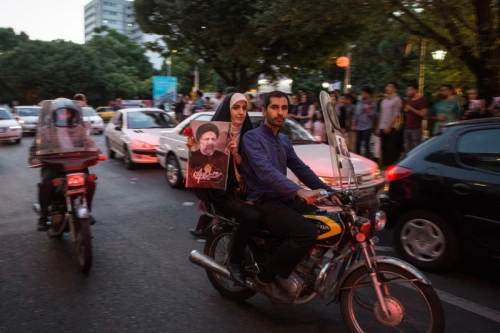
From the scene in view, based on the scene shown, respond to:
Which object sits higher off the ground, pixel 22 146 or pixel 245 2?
pixel 245 2

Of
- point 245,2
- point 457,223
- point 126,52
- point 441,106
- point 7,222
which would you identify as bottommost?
point 7,222

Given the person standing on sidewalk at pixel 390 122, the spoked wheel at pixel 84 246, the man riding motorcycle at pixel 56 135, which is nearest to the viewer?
the spoked wheel at pixel 84 246

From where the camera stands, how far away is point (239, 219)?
3455 millimetres

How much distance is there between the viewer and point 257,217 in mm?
3336

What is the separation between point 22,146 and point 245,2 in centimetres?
949

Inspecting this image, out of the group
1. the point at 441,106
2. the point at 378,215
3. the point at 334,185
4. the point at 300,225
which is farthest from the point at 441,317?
the point at 441,106

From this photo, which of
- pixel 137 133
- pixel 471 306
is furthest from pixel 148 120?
pixel 471 306

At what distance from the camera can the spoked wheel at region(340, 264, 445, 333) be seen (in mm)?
2824

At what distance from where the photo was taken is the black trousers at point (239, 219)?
Answer: 3355mm

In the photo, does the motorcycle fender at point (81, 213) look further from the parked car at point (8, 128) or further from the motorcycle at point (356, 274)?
the parked car at point (8, 128)

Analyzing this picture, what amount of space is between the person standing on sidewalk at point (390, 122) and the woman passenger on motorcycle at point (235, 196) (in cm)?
644

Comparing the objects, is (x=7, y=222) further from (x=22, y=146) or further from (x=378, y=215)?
(x=22, y=146)

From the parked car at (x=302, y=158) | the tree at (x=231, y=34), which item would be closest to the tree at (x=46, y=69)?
the tree at (x=231, y=34)

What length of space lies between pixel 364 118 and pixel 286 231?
7.76 m
